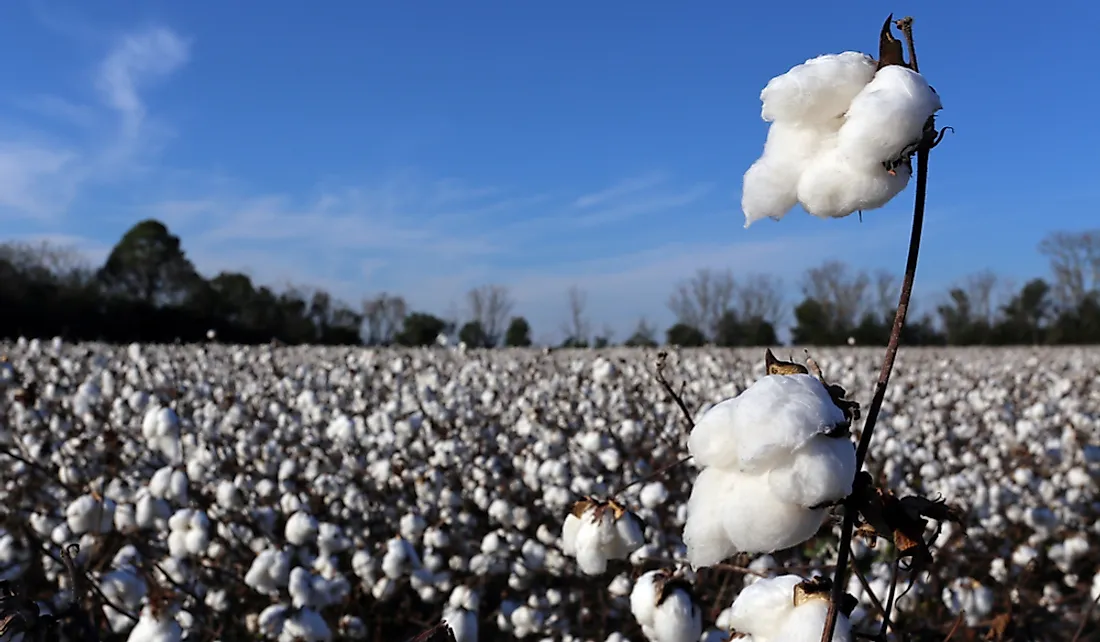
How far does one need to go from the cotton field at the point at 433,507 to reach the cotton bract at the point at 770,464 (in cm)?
96

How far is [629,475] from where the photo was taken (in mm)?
4941

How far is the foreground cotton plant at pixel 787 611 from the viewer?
0.89 meters

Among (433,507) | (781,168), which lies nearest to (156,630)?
(781,168)

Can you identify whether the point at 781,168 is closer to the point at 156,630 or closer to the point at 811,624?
the point at 811,624

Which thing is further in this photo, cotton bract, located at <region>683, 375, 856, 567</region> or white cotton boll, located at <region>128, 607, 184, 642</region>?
white cotton boll, located at <region>128, 607, 184, 642</region>

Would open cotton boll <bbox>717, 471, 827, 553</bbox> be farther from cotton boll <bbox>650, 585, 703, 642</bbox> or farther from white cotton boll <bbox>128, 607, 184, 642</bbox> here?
white cotton boll <bbox>128, 607, 184, 642</bbox>

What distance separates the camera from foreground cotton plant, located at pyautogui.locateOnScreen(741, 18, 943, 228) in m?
0.79

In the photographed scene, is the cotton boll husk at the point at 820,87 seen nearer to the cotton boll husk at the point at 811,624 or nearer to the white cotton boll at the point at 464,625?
the cotton boll husk at the point at 811,624

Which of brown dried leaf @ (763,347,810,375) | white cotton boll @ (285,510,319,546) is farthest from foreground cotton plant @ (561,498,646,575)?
white cotton boll @ (285,510,319,546)

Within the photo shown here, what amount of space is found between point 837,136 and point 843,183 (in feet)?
0.20

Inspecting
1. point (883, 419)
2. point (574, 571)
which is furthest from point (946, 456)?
point (574, 571)

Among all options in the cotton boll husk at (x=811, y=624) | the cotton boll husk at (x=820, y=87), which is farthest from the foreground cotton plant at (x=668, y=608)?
the cotton boll husk at (x=820, y=87)

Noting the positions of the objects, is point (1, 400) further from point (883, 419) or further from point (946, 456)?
point (946, 456)

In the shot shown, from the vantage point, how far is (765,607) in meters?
0.94
